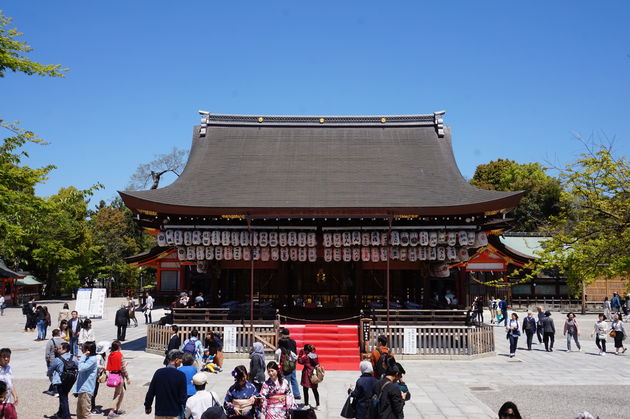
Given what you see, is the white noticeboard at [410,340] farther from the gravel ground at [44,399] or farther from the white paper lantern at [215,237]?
the gravel ground at [44,399]

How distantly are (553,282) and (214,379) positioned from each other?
111ft

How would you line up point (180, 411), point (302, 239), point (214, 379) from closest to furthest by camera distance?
1. point (180, 411)
2. point (214, 379)
3. point (302, 239)

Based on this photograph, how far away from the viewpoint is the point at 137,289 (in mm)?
62438

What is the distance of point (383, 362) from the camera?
1046 centimetres

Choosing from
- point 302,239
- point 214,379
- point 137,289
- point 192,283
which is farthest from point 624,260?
point 137,289

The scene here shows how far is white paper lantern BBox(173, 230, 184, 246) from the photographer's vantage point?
69.3ft

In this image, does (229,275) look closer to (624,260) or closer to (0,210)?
(0,210)

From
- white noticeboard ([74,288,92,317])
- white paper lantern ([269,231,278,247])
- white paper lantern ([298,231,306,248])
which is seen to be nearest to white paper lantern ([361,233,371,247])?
white paper lantern ([298,231,306,248])

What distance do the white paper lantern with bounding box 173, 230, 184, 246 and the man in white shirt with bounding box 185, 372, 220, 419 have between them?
1356cm

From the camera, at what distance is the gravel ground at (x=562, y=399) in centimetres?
1230

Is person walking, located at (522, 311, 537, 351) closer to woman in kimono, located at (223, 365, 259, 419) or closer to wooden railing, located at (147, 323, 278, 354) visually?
wooden railing, located at (147, 323, 278, 354)

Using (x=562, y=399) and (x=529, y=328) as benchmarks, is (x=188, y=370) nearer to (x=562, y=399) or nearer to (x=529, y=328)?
(x=562, y=399)

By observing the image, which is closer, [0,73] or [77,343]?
[0,73]

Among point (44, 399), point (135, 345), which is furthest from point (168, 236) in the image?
point (44, 399)
